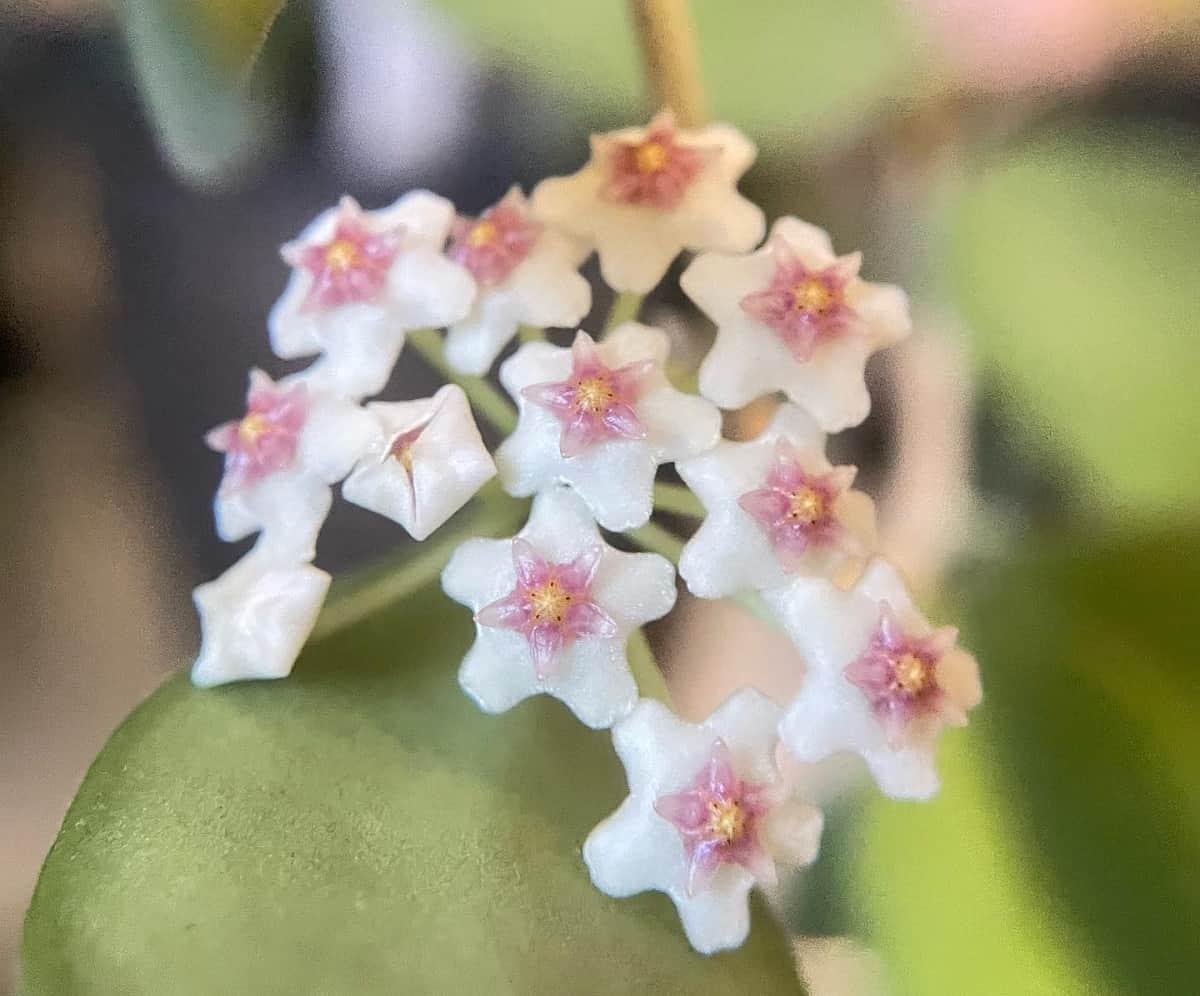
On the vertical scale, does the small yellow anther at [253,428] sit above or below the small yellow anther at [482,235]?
below

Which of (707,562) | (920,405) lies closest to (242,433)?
(707,562)

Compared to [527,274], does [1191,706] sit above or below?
below

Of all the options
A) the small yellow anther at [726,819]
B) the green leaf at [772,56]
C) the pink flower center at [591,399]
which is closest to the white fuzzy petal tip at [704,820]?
the small yellow anther at [726,819]

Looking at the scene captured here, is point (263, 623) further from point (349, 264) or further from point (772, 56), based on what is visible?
point (772, 56)

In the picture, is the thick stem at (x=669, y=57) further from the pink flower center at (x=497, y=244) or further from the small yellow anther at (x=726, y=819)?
the small yellow anther at (x=726, y=819)

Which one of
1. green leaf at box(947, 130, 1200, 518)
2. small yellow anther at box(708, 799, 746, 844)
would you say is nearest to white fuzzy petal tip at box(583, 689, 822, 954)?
small yellow anther at box(708, 799, 746, 844)

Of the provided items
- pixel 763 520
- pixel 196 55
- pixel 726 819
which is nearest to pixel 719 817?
pixel 726 819

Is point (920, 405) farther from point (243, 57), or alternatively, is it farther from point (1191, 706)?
point (243, 57)
